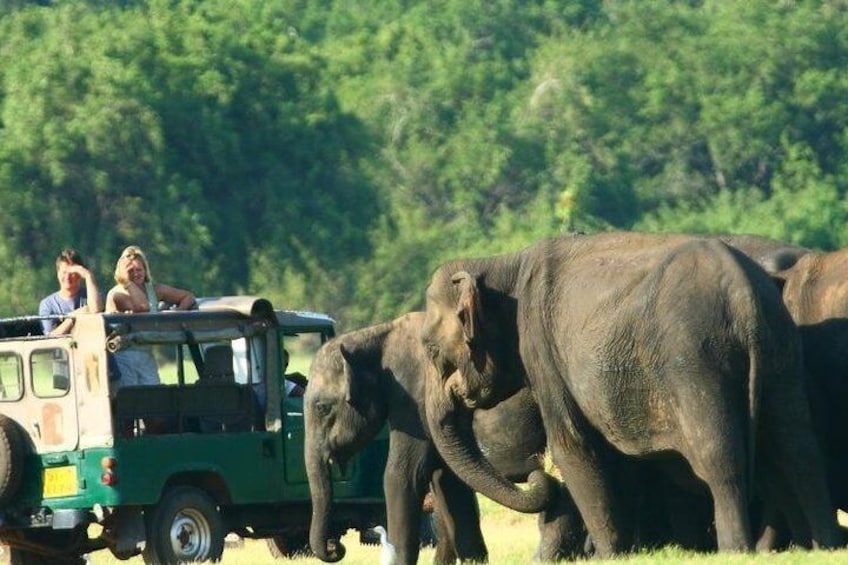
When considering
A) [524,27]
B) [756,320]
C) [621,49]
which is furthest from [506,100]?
[756,320]

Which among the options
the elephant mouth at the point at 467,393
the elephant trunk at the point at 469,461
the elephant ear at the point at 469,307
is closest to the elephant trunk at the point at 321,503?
the elephant trunk at the point at 469,461

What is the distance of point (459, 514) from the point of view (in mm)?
17250

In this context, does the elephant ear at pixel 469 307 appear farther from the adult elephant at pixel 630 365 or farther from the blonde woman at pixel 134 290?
the blonde woman at pixel 134 290

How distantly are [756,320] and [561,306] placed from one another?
1.79 meters

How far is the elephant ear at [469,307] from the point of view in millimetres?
15797

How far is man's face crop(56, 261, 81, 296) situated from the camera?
18750 millimetres

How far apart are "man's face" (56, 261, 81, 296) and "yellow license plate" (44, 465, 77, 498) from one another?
5.94 ft

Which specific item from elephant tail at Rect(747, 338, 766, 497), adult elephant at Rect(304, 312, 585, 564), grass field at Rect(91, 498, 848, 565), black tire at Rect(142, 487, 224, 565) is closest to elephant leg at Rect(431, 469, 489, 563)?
adult elephant at Rect(304, 312, 585, 564)

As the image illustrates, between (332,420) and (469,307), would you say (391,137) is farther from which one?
(469,307)

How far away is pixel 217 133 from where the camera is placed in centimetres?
5691

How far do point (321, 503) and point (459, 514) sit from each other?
3.17ft

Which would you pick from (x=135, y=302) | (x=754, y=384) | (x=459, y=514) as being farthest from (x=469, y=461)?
(x=135, y=302)

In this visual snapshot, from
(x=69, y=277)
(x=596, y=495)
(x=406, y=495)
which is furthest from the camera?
(x=69, y=277)

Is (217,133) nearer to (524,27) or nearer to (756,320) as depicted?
(524,27)
